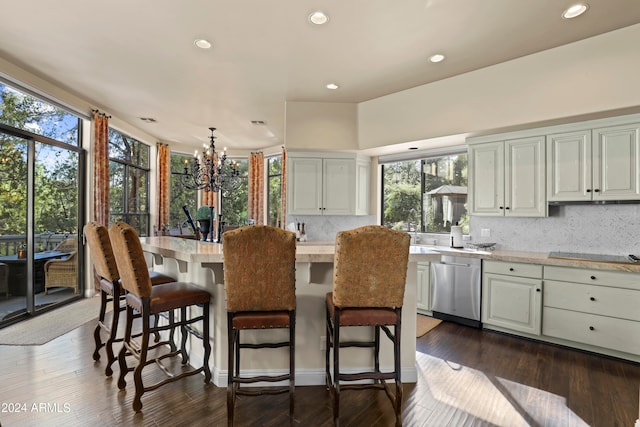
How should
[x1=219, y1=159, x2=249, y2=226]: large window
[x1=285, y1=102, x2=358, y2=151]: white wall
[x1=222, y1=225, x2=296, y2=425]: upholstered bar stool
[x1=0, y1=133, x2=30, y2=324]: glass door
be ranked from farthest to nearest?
[x1=219, y1=159, x2=249, y2=226]: large window < [x1=285, y1=102, x2=358, y2=151]: white wall < [x1=0, y1=133, x2=30, y2=324]: glass door < [x1=222, y1=225, x2=296, y2=425]: upholstered bar stool

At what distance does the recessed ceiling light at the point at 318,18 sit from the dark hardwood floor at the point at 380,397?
3025 mm

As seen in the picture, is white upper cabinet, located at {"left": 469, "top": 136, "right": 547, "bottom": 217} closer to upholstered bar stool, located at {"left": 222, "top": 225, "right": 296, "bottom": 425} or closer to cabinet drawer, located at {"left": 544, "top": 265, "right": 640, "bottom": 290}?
cabinet drawer, located at {"left": 544, "top": 265, "right": 640, "bottom": 290}

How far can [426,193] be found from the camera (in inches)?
192

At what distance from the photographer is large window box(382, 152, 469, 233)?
4559 mm

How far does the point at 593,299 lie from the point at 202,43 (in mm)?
4517

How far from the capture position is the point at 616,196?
9.78 ft

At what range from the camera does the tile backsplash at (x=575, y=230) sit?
3.21 metres

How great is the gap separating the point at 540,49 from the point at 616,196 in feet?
5.43

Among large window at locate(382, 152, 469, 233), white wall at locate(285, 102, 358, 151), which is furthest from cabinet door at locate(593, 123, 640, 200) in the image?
white wall at locate(285, 102, 358, 151)

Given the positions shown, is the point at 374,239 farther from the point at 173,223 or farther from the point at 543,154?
the point at 173,223

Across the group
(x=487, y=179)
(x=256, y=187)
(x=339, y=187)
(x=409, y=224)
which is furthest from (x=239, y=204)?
(x=487, y=179)

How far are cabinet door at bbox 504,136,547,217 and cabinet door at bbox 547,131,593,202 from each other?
2.9 inches

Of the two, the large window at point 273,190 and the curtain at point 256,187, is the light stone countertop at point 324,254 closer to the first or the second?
the curtain at point 256,187

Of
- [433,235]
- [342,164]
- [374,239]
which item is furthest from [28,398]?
[433,235]
